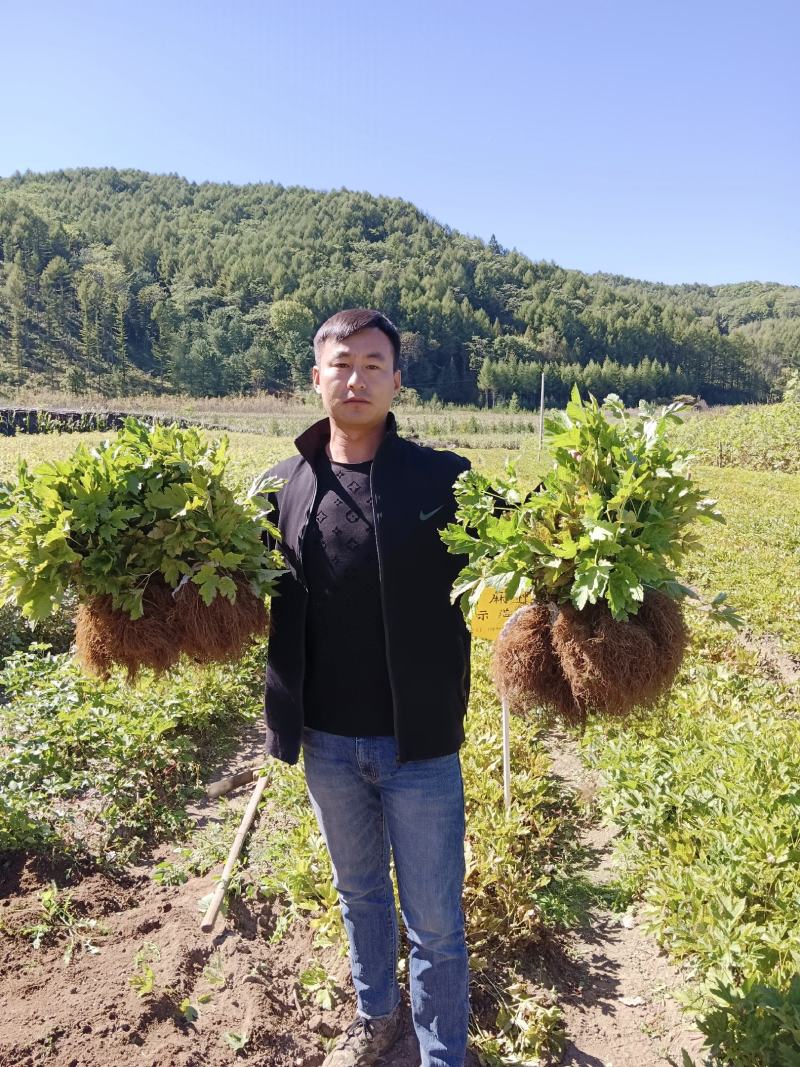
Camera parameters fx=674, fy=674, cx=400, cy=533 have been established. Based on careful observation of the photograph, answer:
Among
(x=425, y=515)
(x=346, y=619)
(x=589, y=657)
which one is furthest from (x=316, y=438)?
(x=589, y=657)

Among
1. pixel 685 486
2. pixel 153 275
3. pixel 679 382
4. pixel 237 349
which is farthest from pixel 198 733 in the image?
pixel 153 275

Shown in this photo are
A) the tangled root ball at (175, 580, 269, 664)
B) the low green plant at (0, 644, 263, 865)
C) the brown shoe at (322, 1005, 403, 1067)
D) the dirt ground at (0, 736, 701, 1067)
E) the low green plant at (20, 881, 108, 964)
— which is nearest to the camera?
the tangled root ball at (175, 580, 269, 664)

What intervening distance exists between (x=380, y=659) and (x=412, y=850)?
0.56 meters

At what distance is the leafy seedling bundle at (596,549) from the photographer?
69.2 inches

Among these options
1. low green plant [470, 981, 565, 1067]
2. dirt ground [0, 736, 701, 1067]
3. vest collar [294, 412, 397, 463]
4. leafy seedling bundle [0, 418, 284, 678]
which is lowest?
dirt ground [0, 736, 701, 1067]

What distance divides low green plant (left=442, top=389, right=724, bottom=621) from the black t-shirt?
282mm

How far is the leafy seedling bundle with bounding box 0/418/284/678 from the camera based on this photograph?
1.99 metres

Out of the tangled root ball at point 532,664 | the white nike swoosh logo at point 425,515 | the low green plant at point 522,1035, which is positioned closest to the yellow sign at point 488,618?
the tangled root ball at point 532,664

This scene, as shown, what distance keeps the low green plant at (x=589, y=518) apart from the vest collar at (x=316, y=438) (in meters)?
0.35

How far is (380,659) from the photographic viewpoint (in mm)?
1992

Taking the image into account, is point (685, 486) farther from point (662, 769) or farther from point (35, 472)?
point (662, 769)

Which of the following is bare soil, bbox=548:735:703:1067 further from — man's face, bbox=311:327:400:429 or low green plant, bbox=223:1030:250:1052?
man's face, bbox=311:327:400:429

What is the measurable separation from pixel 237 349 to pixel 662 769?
81732 mm

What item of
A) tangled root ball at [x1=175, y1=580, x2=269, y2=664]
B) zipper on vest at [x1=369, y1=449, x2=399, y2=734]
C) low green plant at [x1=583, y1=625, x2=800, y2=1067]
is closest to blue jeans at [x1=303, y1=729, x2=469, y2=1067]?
zipper on vest at [x1=369, y1=449, x2=399, y2=734]
